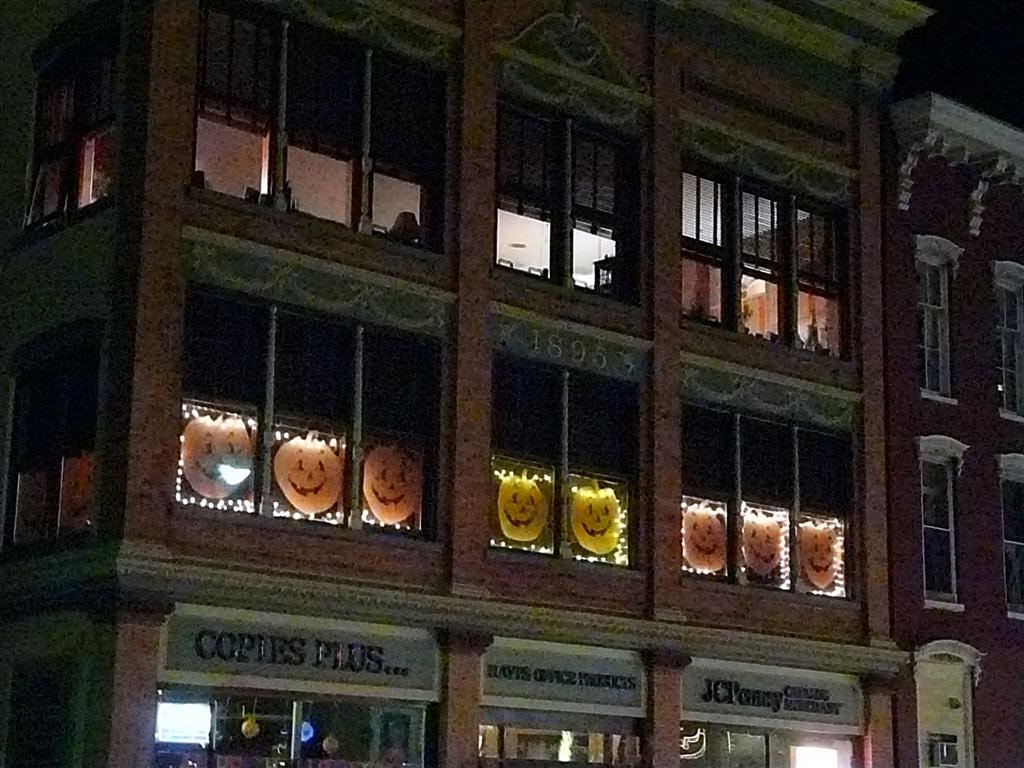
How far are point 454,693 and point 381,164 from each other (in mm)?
6564

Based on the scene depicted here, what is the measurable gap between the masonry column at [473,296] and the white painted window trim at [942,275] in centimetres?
880

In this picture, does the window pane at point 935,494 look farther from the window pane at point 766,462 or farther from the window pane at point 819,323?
the window pane at point 766,462

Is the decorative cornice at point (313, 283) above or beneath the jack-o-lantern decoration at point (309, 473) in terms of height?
above

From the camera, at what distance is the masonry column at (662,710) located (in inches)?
822

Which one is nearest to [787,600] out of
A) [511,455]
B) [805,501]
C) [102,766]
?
[805,501]

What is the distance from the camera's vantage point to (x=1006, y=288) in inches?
1088

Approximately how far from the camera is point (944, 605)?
25.0m

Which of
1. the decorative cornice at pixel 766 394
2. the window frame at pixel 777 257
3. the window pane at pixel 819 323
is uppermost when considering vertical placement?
the window frame at pixel 777 257

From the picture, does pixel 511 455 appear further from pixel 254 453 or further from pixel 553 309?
pixel 254 453

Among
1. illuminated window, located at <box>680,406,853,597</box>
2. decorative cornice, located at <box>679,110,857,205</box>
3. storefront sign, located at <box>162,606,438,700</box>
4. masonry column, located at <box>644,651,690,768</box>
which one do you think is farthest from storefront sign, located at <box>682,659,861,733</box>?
decorative cornice, located at <box>679,110,857,205</box>

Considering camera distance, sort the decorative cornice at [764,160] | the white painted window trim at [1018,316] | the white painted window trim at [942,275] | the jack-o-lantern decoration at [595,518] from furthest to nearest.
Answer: the white painted window trim at [1018,316]
the white painted window trim at [942,275]
the decorative cornice at [764,160]
the jack-o-lantern decoration at [595,518]

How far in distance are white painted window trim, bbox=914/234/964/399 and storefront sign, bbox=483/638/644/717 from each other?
8.17 metres

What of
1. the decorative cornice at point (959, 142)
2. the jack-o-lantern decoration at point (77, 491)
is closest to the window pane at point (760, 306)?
the decorative cornice at point (959, 142)

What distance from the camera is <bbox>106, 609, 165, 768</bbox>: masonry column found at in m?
16.3
